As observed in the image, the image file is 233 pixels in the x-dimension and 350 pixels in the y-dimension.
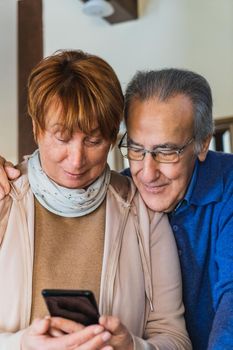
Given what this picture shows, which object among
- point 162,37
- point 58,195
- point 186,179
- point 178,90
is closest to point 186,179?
point 186,179

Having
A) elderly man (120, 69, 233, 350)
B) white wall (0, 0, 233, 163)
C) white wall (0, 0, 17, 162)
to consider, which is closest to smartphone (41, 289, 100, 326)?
elderly man (120, 69, 233, 350)

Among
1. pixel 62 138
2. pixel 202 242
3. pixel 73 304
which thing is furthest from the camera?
pixel 202 242

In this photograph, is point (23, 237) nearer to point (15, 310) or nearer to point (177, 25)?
point (15, 310)

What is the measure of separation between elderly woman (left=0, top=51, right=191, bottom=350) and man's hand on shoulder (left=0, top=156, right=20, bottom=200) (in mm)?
17

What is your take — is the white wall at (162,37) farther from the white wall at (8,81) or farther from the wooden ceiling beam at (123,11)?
the white wall at (8,81)

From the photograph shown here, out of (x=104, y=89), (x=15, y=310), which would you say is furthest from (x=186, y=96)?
(x=15, y=310)

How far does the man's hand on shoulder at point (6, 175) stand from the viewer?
117cm

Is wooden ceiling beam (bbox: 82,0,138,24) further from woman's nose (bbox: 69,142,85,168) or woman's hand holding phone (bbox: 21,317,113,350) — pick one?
woman's hand holding phone (bbox: 21,317,113,350)

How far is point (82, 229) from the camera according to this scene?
4.07ft

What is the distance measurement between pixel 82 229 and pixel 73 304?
12.5 inches

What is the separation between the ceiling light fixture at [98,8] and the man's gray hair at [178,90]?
2397 millimetres

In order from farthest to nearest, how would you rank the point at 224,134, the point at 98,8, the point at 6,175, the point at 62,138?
the point at 98,8, the point at 224,134, the point at 6,175, the point at 62,138

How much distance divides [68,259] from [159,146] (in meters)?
0.35

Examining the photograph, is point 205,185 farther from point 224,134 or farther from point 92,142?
point 224,134
